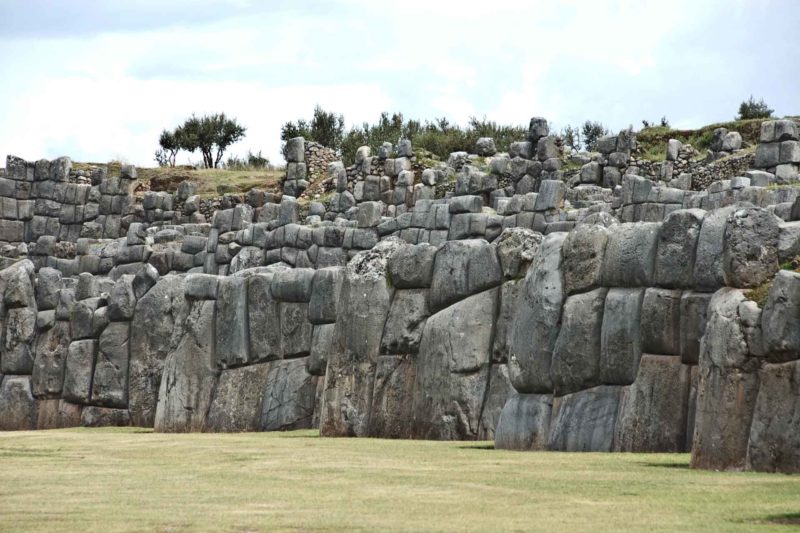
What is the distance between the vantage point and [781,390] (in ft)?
34.8

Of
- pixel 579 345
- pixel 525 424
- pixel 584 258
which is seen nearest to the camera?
pixel 579 345

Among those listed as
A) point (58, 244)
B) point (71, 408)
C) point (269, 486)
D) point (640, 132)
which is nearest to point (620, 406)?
point (269, 486)

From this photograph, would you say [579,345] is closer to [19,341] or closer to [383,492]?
[383,492]

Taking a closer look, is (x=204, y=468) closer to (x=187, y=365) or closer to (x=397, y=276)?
(x=397, y=276)

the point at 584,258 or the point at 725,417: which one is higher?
the point at 584,258

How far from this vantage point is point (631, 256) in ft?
45.9

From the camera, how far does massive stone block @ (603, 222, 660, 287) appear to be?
543 inches

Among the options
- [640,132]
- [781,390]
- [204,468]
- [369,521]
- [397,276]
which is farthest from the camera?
[640,132]

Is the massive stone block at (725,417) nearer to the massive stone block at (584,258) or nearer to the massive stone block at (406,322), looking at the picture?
the massive stone block at (584,258)

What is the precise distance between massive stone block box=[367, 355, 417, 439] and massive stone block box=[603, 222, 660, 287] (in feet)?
12.6

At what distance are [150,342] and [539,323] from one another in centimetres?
1030

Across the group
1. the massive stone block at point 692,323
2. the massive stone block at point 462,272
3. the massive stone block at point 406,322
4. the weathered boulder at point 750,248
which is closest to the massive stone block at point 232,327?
the massive stone block at point 406,322

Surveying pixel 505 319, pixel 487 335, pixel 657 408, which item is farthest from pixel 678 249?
pixel 487 335

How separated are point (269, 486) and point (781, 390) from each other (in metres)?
3.88
